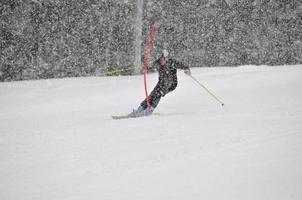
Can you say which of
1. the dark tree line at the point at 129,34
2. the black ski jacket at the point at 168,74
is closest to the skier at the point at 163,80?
the black ski jacket at the point at 168,74

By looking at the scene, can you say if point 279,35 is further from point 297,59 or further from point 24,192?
point 24,192

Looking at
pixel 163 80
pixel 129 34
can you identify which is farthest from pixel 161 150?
pixel 129 34

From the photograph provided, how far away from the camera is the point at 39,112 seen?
1164 cm

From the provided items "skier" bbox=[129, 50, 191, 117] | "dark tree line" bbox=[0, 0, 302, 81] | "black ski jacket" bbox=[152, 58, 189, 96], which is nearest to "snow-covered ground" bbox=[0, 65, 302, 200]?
"skier" bbox=[129, 50, 191, 117]

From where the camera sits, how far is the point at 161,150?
630 cm

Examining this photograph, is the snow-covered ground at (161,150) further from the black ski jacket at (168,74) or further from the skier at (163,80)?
the black ski jacket at (168,74)

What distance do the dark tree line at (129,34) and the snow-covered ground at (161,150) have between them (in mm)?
7936

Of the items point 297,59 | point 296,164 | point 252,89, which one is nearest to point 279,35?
point 297,59

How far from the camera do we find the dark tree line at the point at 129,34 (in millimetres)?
19609

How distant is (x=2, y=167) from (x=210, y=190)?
3.00 m

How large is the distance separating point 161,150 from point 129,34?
590 inches

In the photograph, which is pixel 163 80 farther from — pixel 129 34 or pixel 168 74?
pixel 129 34

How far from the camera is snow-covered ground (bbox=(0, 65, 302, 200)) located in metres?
4.81

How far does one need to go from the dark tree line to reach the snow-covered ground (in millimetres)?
7936
